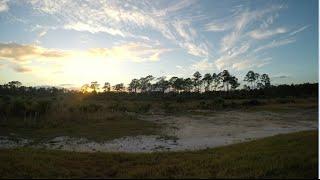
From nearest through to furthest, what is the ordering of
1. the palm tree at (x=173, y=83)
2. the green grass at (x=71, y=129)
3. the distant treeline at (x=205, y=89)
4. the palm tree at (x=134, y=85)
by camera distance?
the green grass at (x=71, y=129)
the distant treeline at (x=205, y=89)
the palm tree at (x=173, y=83)
the palm tree at (x=134, y=85)

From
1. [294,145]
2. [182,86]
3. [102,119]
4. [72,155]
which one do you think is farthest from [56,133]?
[182,86]

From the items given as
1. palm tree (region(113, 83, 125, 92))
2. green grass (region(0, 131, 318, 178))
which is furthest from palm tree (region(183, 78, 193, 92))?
green grass (region(0, 131, 318, 178))

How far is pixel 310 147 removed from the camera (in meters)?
11.3

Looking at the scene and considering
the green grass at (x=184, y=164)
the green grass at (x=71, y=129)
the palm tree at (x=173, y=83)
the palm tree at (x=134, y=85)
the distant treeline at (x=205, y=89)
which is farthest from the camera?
the palm tree at (x=134, y=85)

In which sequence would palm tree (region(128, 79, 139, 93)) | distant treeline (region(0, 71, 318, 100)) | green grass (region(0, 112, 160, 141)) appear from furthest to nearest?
palm tree (region(128, 79, 139, 93)), distant treeline (region(0, 71, 318, 100)), green grass (region(0, 112, 160, 141))

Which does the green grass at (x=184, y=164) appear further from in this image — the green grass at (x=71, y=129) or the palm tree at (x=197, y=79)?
the palm tree at (x=197, y=79)

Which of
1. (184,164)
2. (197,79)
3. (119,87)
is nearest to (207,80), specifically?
(197,79)

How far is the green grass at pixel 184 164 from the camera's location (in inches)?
391

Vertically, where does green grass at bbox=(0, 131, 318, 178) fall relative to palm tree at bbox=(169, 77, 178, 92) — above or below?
below

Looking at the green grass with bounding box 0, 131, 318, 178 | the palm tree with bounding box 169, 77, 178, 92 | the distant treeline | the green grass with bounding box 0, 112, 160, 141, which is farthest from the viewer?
the palm tree with bounding box 169, 77, 178, 92

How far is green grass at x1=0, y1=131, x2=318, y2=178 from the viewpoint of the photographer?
9930mm

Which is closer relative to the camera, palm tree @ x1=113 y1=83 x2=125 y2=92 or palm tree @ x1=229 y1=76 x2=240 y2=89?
palm tree @ x1=229 y1=76 x2=240 y2=89

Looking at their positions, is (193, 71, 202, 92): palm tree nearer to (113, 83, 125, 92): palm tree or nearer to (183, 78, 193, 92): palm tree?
(183, 78, 193, 92): palm tree

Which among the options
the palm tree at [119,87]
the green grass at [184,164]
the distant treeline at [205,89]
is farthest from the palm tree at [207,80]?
the green grass at [184,164]
